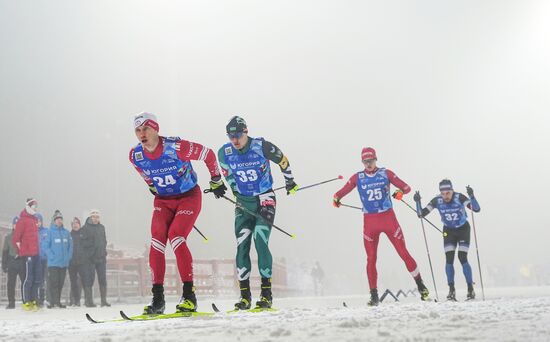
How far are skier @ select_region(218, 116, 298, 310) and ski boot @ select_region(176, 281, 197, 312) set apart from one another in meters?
1.13

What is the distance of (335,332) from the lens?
10.00 feet

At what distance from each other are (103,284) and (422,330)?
10.6m

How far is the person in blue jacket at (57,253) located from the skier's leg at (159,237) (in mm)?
7212

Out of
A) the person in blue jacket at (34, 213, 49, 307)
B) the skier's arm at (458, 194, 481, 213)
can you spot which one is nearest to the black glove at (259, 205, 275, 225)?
the skier's arm at (458, 194, 481, 213)

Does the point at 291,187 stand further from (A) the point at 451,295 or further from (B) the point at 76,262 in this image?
(B) the point at 76,262

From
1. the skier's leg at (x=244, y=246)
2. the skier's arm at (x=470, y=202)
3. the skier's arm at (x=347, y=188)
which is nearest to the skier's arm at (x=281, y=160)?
the skier's leg at (x=244, y=246)

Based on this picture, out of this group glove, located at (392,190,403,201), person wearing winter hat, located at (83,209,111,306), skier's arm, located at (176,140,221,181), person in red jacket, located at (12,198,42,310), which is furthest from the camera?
person wearing winter hat, located at (83,209,111,306)

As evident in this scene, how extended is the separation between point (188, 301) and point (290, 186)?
7.83 feet

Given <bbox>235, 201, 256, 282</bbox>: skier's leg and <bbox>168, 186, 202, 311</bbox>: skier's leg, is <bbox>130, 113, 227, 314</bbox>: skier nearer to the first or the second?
<bbox>168, 186, 202, 311</bbox>: skier's leg

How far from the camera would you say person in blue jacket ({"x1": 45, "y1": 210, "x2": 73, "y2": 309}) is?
11984 mm

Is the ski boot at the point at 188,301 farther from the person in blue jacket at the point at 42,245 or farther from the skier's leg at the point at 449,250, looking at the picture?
the person in blue jacket at the point at 42,245

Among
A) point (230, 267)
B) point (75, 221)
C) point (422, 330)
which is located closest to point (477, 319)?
point (422, 330)

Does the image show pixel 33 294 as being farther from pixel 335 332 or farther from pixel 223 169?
pixel 335 332

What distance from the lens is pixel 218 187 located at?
251 inches
